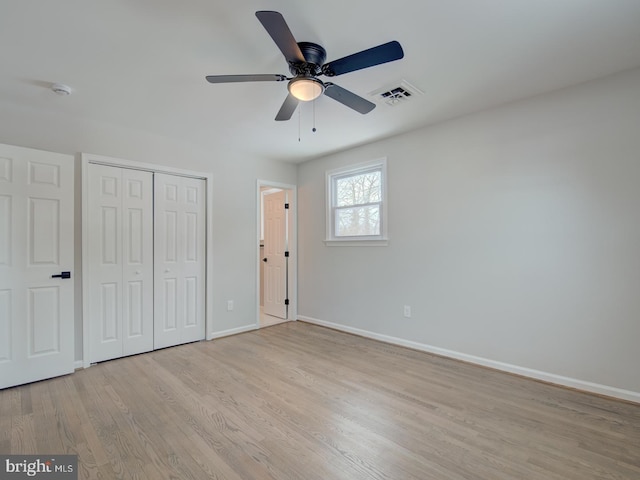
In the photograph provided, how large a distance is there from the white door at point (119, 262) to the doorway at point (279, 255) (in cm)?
167

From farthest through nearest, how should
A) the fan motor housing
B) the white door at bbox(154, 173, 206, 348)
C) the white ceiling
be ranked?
the white door at bbox(154, 173, 206, 348), the fan motor housing, the white ceiling

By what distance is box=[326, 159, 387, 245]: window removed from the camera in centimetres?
393

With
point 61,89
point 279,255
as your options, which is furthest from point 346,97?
point 279,255

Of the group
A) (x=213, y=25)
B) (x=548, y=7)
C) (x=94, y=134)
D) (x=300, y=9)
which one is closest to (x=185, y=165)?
(x=94, y=134)

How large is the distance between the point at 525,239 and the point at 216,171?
367 centimetres

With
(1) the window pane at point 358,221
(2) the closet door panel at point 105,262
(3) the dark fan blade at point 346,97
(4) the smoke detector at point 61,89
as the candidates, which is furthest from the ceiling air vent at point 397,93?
(2) the closet door panel at point 105,262

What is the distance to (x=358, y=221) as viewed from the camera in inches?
166

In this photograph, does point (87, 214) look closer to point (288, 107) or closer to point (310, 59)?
point (288, 107)

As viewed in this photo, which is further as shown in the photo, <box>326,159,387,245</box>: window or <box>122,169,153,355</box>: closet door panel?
<box>326,159,387,245</box>: window

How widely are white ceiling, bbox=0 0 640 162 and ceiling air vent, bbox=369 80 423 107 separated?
71 mm

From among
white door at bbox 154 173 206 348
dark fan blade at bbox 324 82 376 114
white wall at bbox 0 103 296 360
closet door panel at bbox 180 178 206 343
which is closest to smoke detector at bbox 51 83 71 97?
white wall at bbox 0 103 296 360

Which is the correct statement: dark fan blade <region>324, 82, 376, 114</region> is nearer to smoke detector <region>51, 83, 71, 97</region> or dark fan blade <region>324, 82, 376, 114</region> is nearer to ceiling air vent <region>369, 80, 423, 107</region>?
ceiling air vent <region>369, 80, 423, 107</region>

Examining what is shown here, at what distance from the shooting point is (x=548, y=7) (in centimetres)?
173

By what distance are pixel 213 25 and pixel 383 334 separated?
355 centimetres
